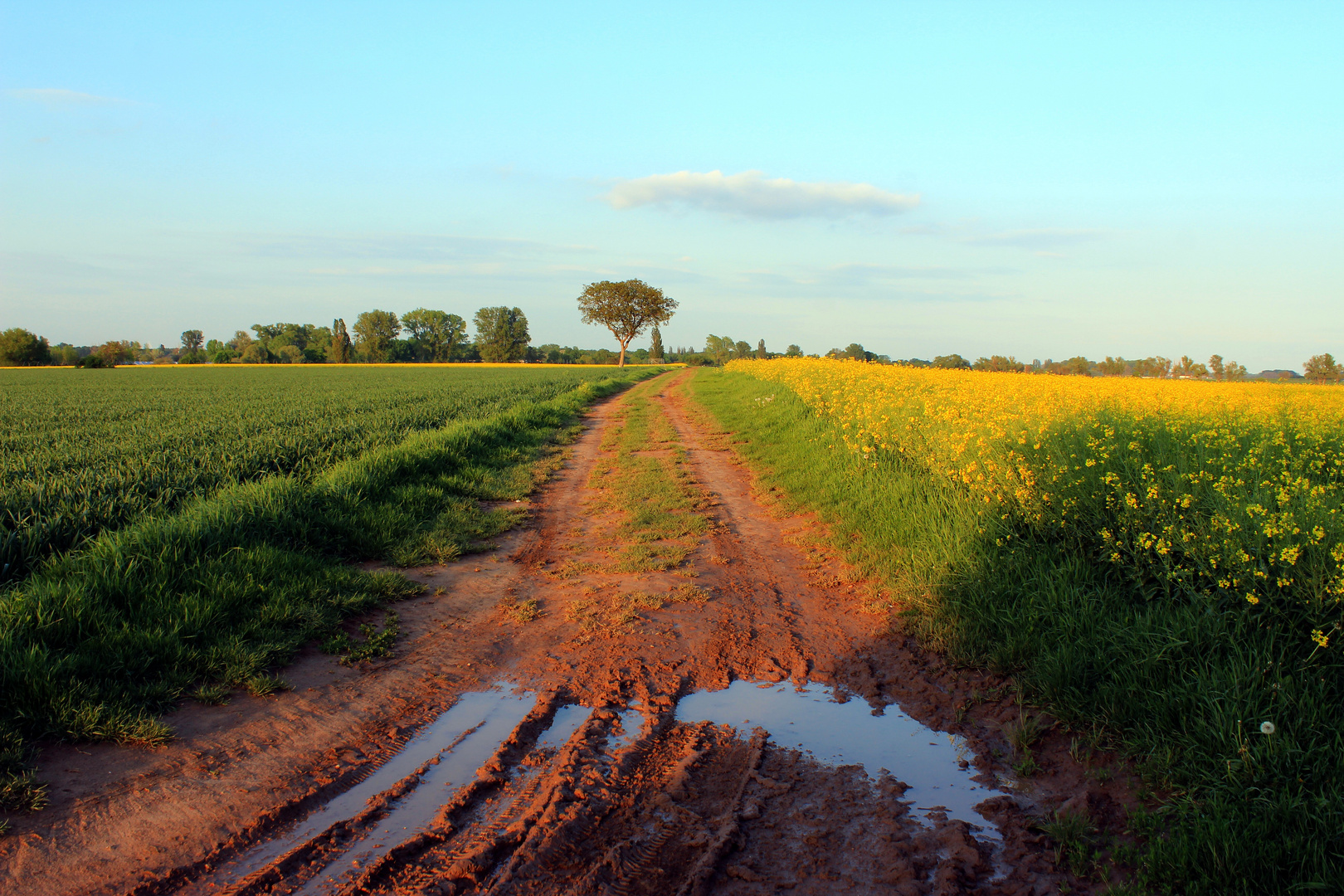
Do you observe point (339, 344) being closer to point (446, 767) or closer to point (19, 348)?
point (19, 348)

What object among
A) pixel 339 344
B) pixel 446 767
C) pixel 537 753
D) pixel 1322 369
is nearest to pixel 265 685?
pixel 446 767

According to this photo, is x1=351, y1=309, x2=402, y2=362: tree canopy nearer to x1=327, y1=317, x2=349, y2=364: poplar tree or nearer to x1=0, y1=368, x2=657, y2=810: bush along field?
x1=327, y1=317, x2=349, y2=364: poplar tree

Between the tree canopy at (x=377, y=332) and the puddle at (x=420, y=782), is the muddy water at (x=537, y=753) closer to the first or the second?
the puddle at (x=420, y=782)

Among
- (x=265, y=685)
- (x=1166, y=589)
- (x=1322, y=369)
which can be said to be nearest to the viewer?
(x=265, y=685)

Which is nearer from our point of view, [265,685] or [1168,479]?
[265,685]

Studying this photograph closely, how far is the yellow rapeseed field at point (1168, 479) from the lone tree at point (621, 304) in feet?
233

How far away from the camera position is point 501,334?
101688 mm

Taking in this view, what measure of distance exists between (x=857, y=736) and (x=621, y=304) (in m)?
77.5

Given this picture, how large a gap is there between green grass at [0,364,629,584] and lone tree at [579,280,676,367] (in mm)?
55338

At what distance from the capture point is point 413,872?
2357 millimetres

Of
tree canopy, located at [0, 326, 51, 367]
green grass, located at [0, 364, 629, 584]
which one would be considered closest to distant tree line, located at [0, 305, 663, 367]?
tree canopy, located at [0, 326, 51, 367]

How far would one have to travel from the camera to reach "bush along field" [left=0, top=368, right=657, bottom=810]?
3229 millimetres

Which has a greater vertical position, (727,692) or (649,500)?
(649,500)

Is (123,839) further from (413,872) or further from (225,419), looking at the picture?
(225,419)
